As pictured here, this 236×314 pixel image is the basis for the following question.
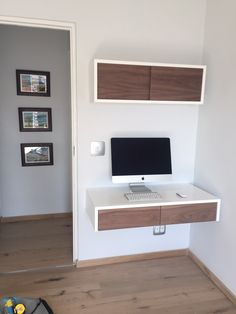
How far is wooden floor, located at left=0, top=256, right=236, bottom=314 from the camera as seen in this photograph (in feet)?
7.13

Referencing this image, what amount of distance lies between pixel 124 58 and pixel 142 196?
1225 millimetres

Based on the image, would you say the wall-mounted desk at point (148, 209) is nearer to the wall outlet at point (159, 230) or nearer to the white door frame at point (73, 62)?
the white door frame at point (73, 62)

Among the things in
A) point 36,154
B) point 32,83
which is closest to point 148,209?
point 36,154

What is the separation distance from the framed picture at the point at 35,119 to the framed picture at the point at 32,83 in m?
0.20

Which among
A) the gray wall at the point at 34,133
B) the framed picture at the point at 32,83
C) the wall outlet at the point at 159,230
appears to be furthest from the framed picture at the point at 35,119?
the wall outlet at the point at 159,230

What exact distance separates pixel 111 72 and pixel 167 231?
66.8 inches

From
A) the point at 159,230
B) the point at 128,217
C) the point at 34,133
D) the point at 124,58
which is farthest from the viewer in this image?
the point at 34,133

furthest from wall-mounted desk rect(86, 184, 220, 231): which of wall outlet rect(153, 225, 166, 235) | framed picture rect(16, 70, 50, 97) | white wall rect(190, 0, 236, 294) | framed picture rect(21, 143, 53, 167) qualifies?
framed picture rect(16, 70, 50, 97)

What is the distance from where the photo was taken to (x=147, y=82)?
2328 millimetres

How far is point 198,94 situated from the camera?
8.07ft

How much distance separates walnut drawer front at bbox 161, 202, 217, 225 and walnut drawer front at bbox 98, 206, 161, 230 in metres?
0.07

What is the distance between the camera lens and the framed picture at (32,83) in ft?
11.1

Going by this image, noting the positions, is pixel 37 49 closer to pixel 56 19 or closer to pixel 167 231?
pixel 56 19

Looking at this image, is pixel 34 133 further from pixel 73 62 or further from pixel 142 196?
pixel 142 196
